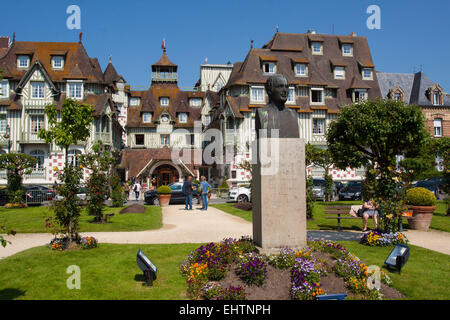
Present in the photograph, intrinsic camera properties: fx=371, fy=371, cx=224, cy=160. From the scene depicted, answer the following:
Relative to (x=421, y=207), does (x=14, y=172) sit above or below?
above

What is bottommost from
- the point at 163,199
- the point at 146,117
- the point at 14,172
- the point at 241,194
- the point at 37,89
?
the point at 163,199

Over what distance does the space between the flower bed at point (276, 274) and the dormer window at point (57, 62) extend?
34935mm

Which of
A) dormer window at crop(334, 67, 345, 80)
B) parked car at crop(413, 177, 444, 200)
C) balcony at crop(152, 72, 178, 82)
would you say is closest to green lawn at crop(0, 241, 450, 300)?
parked car at crop(413, 177, 444, 200)

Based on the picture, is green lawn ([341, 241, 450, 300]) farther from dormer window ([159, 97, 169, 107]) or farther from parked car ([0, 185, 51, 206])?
dormer window ([159, 97, 169, 107])

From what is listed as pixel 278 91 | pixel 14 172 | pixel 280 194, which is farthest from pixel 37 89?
pixel 280 194

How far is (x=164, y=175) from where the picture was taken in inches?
1620

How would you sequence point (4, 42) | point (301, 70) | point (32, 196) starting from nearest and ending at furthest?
point (32, 196) < point (301, 70) < point (4, 42)

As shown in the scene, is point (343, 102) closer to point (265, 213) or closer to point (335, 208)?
point (335, 208)

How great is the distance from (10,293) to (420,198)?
1357cm

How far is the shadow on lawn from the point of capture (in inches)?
249

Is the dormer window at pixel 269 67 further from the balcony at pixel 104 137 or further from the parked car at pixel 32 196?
the parked car at pixel 32 196

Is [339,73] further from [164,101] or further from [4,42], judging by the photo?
[4,42]

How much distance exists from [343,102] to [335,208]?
2652 cm

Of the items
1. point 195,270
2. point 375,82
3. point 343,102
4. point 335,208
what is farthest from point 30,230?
point 375,82
